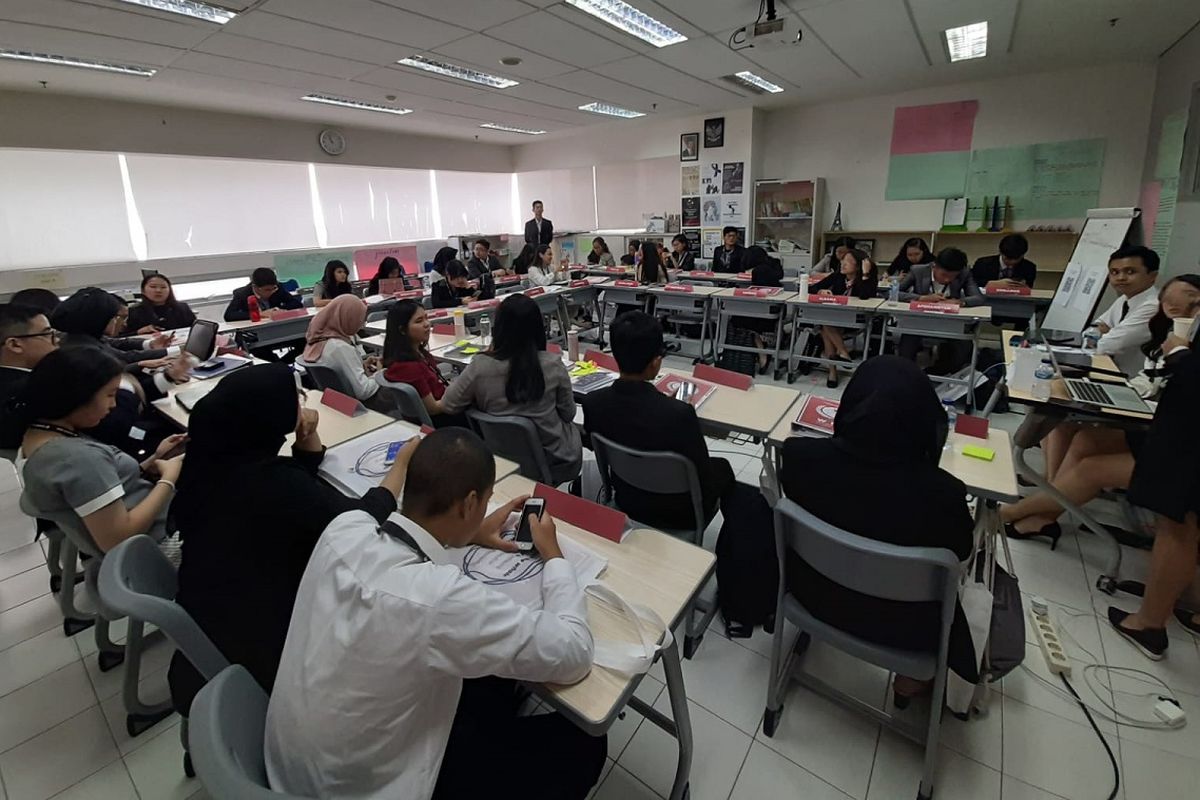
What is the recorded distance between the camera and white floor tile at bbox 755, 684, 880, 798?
1622 mm

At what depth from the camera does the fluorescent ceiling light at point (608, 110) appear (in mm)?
6915

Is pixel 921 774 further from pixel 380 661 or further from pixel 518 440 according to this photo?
pixel 518 440

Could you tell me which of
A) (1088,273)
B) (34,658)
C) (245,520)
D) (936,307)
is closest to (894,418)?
(245,520)

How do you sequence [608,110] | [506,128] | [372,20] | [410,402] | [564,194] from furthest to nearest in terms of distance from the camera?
[564,194] < [506,128] < [608,110] < [372,20] < [410,402]

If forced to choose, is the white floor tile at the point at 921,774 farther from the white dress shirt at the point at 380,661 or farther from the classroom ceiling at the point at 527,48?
the classroom ceiling at the point at 527,48

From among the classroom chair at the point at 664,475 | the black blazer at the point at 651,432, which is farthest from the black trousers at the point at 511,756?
the black blazer at the point at 651,432

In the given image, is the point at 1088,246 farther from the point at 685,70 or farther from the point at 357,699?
the point at 357,699

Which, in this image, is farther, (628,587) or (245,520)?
(628,587)

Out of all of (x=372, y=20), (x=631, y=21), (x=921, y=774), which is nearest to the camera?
(x=921, y=774)

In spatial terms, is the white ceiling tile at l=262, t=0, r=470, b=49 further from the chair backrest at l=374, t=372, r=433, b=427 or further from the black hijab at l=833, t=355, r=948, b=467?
the black hijab at l=833, t=355, r=948, b=467

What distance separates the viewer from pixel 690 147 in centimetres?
835

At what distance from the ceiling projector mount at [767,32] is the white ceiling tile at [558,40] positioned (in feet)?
3.09

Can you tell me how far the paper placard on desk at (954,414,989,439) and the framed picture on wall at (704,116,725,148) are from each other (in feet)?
23.3

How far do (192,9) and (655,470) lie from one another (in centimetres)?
423
